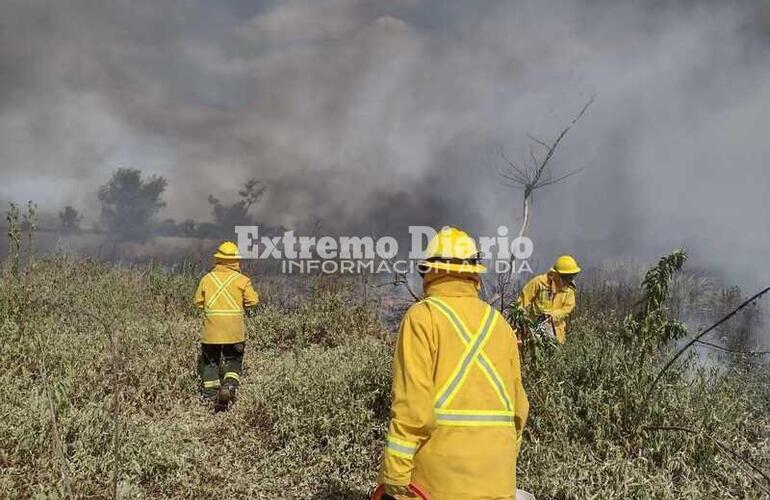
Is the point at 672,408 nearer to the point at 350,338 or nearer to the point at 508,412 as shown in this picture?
the point at 508,412

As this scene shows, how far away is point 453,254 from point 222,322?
15.8 ft

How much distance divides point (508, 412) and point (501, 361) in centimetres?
23

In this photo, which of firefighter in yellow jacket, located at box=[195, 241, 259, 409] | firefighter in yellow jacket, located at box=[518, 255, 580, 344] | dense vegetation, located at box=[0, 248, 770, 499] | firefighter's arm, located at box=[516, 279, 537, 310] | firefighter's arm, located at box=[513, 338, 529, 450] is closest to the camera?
firefighter's arm, located at box=[513, 338, 529, 450]

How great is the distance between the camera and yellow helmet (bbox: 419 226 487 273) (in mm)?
2447

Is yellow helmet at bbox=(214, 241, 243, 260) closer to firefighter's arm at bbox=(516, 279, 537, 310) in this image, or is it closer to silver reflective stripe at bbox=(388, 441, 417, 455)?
firefighter's arm at bbox=(516, 279, 537, 310)

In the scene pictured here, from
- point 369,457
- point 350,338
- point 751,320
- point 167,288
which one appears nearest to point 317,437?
point 369,457

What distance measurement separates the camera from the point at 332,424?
16.3ft

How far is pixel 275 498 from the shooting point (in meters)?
4.19

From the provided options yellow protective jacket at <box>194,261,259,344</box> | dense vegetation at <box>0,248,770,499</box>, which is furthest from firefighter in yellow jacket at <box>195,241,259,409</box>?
dense vegetation at <box>0,248,770,499</box>

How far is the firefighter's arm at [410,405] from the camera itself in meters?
2.23

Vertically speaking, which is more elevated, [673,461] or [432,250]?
[432,250]

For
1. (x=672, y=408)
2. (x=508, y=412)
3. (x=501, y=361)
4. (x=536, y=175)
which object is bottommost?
(x=672, y=408)

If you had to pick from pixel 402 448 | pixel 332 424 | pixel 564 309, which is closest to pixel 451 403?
pixel 402 448

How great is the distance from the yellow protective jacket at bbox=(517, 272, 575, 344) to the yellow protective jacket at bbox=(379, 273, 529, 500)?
473cm
